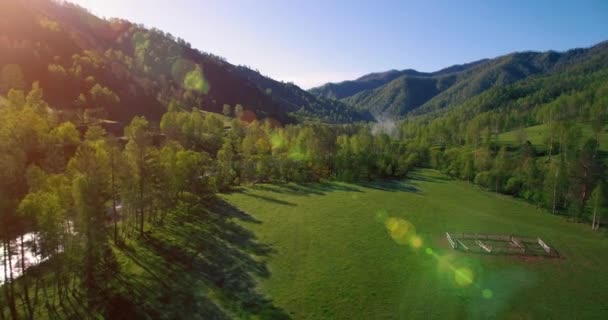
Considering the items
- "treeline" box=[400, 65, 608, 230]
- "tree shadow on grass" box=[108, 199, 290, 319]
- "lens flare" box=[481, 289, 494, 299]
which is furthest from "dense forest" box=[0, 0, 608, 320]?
"lens flare" box=[481, 289, 494, 299]

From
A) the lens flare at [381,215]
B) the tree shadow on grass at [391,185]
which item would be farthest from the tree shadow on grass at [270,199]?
the tree shadow on grass at [391,185]

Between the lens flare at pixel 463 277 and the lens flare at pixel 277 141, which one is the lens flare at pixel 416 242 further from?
the lens flare at pixel 277 141

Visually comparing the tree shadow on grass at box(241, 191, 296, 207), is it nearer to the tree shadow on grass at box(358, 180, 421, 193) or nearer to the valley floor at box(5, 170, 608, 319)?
the valley floor at box(5, 170, 608, 319)

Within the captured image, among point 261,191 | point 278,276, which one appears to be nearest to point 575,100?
point 261,191

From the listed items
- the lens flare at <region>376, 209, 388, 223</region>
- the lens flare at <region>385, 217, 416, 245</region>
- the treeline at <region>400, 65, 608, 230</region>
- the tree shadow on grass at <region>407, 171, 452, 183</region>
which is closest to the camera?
the lens flare at <region>385, 217, 416, 245</region>

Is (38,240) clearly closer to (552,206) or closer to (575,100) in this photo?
(552,206)

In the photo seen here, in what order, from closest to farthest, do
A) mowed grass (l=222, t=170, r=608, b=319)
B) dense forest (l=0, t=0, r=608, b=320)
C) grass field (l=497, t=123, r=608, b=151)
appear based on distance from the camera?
dense forest (l=0, t=0, r=608, b=320) → mowed grass (l=222, t=170, r=608, b=319) → grass field (l=497, t=123, r=608, b=151)

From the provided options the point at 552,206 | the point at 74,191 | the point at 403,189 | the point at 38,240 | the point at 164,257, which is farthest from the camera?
A: the point at 403,189
